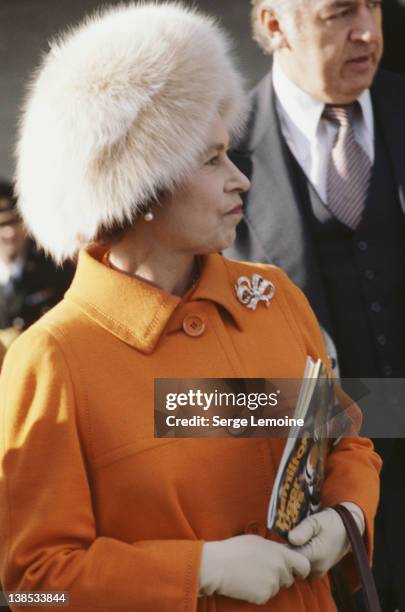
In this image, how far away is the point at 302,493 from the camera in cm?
164

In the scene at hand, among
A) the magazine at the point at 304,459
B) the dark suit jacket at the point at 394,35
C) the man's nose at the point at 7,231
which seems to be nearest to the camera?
the magazine at the point at 304,459

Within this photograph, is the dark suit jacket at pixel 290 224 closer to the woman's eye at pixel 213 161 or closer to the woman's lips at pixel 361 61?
the woman's lips at pixel 361 61

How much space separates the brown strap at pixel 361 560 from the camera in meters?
1.58

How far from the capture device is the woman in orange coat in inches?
62.6

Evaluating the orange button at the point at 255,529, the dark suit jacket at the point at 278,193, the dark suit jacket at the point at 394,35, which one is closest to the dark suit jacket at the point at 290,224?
the dark suit jacket at the point at 278,193

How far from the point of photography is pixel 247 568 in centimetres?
157

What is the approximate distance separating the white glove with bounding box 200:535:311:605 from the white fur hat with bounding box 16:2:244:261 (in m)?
0.56

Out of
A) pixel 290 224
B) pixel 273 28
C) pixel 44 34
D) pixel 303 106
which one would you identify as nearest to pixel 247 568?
pixel 290 224

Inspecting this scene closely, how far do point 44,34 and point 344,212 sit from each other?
1227mm

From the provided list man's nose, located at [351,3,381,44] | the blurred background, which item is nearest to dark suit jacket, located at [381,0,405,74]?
the blurred background

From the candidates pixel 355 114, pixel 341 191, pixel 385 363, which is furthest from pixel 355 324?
pixel 355 114

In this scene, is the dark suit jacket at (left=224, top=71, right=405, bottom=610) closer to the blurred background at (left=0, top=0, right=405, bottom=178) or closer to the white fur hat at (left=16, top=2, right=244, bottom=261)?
the blurred background at (left=0, top=0, right=405, bottom=178)

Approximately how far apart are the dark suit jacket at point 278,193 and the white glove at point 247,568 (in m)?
0.83

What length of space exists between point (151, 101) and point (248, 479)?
0.63 metres
